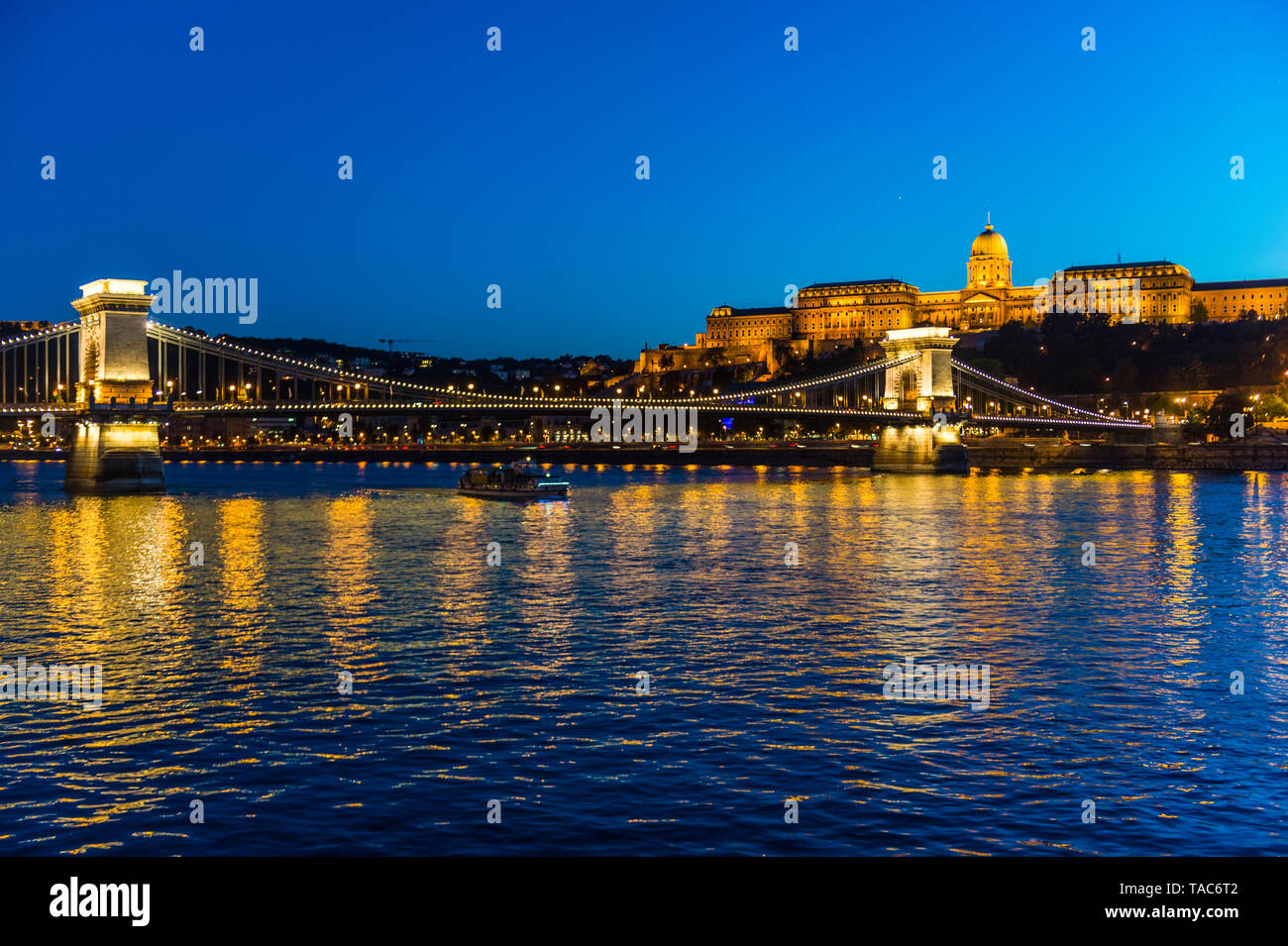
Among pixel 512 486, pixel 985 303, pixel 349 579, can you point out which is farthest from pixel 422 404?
pixel 985 303

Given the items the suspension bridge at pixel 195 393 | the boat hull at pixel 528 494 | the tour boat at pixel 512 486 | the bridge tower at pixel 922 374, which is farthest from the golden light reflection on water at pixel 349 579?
the bridge tower at pixel 922 374

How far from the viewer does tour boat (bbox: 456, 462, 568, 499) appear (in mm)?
59875

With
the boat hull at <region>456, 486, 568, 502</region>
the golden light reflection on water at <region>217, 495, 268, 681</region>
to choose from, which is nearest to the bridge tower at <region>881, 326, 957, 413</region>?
the boat hull at <region>456, 486, 568, 502</region>

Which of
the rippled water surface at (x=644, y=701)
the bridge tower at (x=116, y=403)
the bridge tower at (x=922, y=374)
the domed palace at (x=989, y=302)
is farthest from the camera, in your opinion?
the domed palace at (x=989, y=302)

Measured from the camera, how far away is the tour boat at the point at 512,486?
59875 mm

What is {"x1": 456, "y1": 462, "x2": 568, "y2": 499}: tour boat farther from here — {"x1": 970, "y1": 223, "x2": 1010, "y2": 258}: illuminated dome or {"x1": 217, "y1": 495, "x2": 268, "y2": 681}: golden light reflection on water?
{"x1": 970, "y1": 223, "x2": 1010, "y2": 258}: illuminated dome

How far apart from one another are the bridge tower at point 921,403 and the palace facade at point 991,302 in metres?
93.7

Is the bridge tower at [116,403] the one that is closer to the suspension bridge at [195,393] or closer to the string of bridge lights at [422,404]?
the suspension bridge at [195,393]

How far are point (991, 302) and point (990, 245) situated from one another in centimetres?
1200

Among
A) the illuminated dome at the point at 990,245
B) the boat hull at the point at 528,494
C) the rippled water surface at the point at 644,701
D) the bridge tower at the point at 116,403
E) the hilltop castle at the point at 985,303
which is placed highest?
the illuminated dome at the point at 990,245

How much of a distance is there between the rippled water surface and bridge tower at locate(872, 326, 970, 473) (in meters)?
47.9

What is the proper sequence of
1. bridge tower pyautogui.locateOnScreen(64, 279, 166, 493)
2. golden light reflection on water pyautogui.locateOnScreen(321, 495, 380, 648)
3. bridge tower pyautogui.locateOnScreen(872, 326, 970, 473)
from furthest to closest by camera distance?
bridge tower pyautogui.locateOnScreen(872, 326, 970, 473) → bridge tower pyautogui.locateOnScreen(64, 279, 166, 493) → golden light reflection on water pyautogui.locateOnScreen(321, 495, 380, 648)
